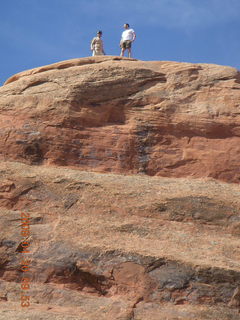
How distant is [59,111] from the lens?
18.5m

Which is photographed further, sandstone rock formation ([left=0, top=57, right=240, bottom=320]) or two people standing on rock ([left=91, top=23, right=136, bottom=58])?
two people standing on rock ([left=91, top=23, right=136, bottom=58])

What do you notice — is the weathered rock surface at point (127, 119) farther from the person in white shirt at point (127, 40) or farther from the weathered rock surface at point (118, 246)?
the person in white shirt at point (127, 40)

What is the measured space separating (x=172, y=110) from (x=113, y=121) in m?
2.38

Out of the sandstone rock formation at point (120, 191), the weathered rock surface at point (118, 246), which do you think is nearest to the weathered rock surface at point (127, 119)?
the sandstone rock formation at point (120, 191)

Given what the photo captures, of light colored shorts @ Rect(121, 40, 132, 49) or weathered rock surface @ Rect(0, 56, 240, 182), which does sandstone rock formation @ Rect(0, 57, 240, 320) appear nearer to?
weathered rock surface @ Rect(0, 56, 240, 182)

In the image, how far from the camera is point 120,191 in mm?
16625

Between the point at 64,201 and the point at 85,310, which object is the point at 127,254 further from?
the point at 64,201

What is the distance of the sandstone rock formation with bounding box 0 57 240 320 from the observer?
45.9 feet

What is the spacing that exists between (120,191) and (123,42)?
8.75 m

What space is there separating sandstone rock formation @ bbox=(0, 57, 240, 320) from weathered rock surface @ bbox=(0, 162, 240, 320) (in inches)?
1.3

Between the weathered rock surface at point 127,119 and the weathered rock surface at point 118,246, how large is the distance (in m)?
0.85

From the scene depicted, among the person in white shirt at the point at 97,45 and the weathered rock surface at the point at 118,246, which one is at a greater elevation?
the person in white shirt at the point at 97,45

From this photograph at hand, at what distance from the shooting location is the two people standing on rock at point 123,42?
22.3 metres
